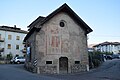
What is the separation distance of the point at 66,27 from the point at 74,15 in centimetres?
209

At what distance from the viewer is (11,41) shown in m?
62.0

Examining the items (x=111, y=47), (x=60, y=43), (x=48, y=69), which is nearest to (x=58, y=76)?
(x=48, y=69)

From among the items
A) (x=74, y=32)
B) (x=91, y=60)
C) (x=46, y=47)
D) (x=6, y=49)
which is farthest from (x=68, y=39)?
(x=6, y=49)

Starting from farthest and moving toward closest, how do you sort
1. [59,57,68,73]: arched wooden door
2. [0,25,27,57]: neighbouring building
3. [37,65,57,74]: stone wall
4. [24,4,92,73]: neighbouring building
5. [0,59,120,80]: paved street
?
1. [0,25,27,57]: neighbouring building
2. [59,57,68,73]: arched wooden door
3. [24,4,92,73]: neighbouring building
4. [37,65,57,74]: stone wall
5. [0,59,120,80]: paved street

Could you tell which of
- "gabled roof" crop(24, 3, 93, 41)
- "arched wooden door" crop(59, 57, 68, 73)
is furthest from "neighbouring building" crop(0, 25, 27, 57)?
"arched wooden door" crop(59, 57, 68, 73)

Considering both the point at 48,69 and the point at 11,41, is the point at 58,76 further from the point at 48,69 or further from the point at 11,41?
the point at 11,41

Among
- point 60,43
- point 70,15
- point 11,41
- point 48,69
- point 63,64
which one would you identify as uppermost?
point 70,15

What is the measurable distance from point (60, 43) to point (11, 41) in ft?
129

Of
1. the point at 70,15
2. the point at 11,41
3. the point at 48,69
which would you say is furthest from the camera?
the point at 11,41

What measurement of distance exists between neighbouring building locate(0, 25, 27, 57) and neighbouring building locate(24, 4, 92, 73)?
34.4 metres

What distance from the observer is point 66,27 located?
2697 centimetres

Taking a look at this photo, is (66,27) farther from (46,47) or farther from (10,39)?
(10,39)

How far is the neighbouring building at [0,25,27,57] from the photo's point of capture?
197ft

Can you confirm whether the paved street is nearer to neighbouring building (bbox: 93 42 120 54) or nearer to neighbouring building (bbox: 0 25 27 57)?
neighbouring building (bbox: 0 25 27 57)
